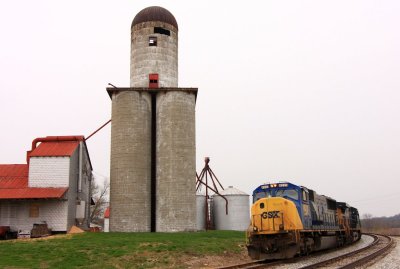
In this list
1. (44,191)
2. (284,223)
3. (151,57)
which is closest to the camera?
(284,223)

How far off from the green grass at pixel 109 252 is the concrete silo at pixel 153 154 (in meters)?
8.79

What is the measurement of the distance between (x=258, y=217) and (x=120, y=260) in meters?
6.62

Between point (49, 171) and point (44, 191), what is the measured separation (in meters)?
1.65

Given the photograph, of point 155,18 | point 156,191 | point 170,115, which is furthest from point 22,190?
point 155,18

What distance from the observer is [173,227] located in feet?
106

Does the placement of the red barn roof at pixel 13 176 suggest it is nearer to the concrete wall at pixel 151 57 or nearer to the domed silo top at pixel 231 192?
→ the concrete wall at pixel 151 57

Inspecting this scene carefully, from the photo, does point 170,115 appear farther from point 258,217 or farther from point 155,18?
point 258,217

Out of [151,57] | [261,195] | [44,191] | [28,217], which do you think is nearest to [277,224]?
[261,195]

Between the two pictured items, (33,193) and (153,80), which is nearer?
(33,193)

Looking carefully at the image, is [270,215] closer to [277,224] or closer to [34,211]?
[277,224]

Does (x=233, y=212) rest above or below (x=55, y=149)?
below

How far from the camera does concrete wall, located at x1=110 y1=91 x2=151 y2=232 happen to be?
1287 inches

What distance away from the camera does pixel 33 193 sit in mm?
29500

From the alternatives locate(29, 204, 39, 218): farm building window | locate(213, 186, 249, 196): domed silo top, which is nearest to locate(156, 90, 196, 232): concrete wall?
locate(29, 204, 39, 218): farm building window
